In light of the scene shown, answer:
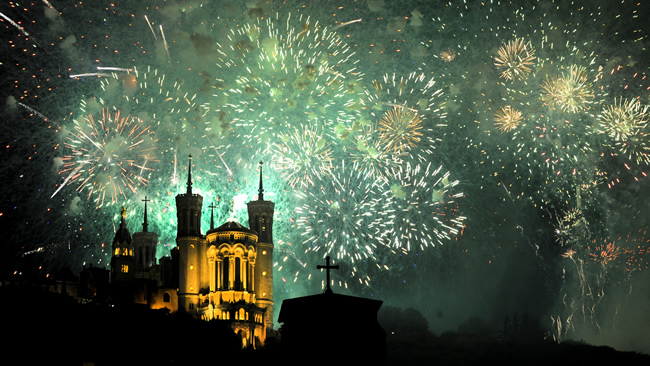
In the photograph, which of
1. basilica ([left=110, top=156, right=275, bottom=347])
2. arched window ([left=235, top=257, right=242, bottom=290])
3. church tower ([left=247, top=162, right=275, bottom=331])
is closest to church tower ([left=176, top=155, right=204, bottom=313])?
basilica ([left=110, top=156, right=275, bottom=347])

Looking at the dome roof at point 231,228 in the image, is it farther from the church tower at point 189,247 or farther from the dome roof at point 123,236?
the dome roof at point 123,236

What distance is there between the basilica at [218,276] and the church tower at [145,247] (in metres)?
9.75

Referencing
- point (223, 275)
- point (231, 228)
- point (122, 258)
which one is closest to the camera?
point (223, 275)

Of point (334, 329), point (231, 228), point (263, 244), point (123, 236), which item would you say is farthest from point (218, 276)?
point (334, 329)

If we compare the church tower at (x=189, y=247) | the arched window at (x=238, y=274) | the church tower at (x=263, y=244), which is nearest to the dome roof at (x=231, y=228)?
the church tower at (x=189, y=247)

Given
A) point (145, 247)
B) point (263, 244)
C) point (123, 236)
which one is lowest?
point (263, 244)

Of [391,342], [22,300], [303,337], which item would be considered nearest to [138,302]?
[22,300]

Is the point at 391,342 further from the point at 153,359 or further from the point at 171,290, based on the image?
the point at 153,359

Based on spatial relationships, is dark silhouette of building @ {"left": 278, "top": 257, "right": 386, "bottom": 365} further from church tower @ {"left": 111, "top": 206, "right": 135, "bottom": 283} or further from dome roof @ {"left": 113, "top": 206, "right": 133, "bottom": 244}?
dome roof @ {"left": 113, "top": 206, "right": 133, "bottom": 244}

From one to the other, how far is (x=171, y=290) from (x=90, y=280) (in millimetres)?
12554

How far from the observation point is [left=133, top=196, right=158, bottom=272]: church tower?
169 metres

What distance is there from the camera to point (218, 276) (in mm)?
150875

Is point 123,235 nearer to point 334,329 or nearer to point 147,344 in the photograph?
point 147,344

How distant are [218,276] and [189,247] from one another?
6.57 meters
